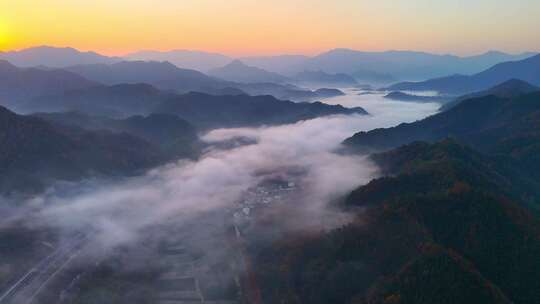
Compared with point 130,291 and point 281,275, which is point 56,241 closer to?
point 130,291

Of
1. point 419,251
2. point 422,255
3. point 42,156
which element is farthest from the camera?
point 42,156

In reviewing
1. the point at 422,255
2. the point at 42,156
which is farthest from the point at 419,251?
the point at 42,156

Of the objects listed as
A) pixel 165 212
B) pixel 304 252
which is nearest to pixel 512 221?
pixel 304 252

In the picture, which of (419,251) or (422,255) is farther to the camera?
(419,251)

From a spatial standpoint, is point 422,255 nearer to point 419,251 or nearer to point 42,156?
point 419,251

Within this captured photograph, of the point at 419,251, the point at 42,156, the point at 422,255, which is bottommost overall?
the point at 419,251

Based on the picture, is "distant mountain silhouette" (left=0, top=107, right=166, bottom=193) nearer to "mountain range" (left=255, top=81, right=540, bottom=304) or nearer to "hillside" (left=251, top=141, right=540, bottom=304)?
"mountain range" (left=255, top=81, right=540, bottom=304)

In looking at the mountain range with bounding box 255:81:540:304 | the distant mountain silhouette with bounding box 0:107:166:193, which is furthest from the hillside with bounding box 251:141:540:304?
the distant mountain silhouette with bounding box 0:107:166:193

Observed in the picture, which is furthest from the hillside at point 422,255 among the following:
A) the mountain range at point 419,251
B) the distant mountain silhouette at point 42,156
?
the distant mountain silhouette at point 42,156

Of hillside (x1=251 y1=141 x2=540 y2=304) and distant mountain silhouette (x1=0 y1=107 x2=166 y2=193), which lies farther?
distant mountain silhouette (x1=0 y1=107 x2=166 y2=193)
